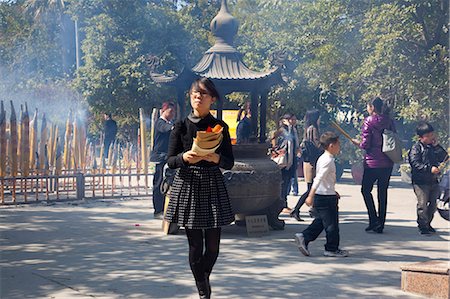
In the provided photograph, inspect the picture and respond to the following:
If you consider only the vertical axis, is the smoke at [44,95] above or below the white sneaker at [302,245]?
above

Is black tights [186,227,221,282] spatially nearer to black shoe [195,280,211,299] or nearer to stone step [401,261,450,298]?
black shoe [195,280,211,299]

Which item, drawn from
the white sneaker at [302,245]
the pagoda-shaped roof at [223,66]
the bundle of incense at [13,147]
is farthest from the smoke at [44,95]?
the white sneaker at [302,245]

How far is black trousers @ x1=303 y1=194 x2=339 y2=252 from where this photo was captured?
8.20m

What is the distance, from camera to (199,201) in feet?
18.6

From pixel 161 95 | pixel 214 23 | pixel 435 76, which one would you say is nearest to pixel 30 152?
pixel 214 23

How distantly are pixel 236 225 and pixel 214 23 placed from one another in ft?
10.0

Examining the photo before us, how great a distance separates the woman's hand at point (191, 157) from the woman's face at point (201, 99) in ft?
1.35

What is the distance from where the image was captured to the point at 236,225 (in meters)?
10.7

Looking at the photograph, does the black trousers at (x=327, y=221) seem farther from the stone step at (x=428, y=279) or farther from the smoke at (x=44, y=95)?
the smoke at (x=44, y=95)

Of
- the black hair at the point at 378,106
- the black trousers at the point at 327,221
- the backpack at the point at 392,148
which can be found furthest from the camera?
the black hair at the point at 378,106

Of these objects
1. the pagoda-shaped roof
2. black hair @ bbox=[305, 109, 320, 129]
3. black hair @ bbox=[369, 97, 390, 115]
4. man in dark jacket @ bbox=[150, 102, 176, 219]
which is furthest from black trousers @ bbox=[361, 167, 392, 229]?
man in dark jacket @ bbox=[150, 102, 176, 219]

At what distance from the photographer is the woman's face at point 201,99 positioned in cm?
577

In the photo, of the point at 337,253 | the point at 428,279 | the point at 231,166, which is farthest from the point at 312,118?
the point at 231,166

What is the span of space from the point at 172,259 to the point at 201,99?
2.71 m
